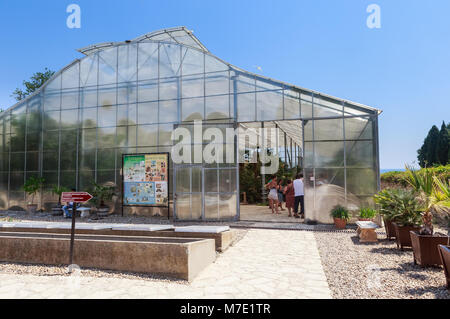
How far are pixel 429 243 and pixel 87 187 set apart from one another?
476 inches

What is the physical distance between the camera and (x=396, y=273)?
4.88m

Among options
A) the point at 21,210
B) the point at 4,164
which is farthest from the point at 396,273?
the point at 4,164

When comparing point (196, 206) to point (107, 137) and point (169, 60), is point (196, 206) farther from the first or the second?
point (169, 60)

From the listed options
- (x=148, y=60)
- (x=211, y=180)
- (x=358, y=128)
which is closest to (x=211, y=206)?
(x=211, y=180)

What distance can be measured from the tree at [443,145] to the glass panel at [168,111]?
97.5 ft

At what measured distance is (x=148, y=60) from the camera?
12.9m

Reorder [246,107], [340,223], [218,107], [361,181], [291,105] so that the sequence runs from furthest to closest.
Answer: [218,107]
[246,107]
[291,105]
[361,181]
[340,223]

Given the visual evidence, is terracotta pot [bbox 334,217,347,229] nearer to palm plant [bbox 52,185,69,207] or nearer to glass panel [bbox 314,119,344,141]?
glass panel [bbox 314,119,344,141]

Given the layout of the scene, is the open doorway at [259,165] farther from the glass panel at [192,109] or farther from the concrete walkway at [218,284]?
the concrete walkway at [218,284]

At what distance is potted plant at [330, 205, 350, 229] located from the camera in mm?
9352

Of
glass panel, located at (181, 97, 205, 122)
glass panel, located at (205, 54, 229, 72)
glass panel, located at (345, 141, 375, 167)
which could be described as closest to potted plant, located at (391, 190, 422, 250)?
glass panel, located at (345, 141, 375, 167)

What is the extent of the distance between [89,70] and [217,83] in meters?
6.08

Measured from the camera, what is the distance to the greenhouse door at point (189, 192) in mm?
11203
